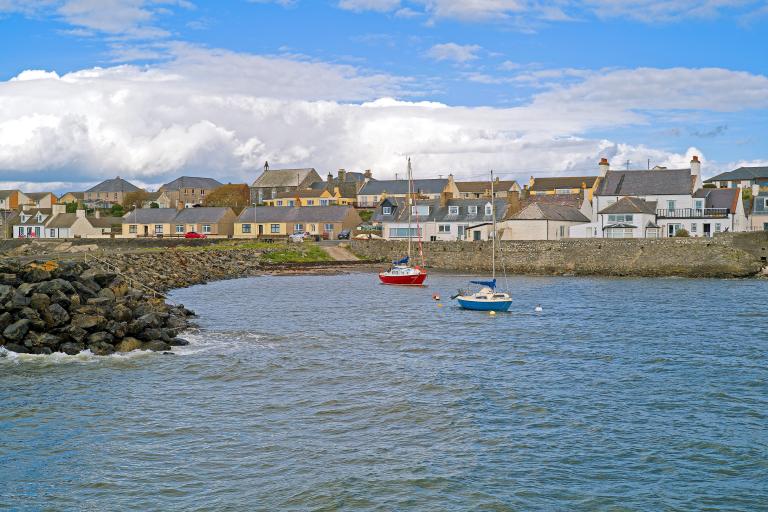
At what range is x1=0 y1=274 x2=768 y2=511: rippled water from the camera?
47.3 feet

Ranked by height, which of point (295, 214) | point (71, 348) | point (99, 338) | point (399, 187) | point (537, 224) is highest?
point (399, 187)

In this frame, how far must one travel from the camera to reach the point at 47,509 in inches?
537

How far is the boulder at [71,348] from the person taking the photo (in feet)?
88.0

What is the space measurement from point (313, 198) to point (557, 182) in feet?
138

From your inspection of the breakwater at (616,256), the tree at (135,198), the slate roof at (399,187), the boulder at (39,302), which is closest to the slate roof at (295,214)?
the slate roof at (399,187)

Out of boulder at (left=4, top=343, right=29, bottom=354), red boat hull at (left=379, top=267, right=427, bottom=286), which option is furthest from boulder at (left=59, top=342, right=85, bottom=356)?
red boat hull at (left=379, top=267, right=427, bottom=286)

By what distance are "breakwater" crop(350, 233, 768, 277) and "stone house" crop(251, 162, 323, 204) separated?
7431 centimetres

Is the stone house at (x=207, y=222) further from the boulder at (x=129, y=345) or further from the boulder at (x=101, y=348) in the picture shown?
the boulder at (x=101, y=348)

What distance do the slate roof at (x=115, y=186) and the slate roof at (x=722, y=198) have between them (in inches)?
5131

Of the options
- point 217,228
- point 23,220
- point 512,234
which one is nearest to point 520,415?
point 512,234

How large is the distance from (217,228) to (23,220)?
125 ft

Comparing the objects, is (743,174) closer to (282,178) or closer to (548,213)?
(548,213)

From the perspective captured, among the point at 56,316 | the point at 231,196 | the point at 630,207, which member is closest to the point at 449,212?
the point at 630,207

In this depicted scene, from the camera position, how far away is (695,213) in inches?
3130
